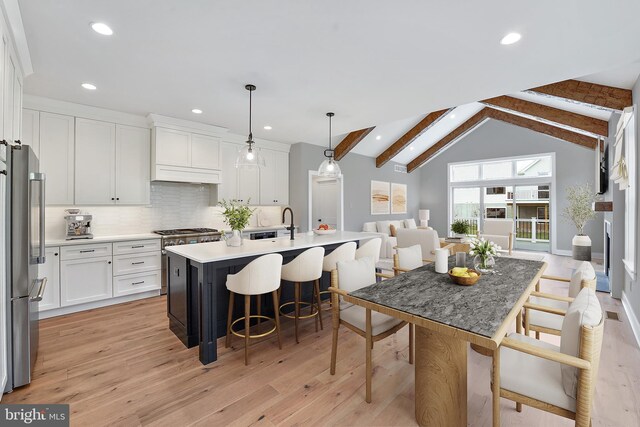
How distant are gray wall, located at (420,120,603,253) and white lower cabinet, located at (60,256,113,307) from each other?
30.5ft

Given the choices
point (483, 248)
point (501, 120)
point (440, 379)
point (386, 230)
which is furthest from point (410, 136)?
point (440, 379)

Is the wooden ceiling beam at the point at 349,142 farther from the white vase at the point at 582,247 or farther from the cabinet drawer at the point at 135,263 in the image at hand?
the white vase at the point at 582,247

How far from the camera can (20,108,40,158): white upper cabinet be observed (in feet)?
11.2

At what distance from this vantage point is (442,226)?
1007 cm

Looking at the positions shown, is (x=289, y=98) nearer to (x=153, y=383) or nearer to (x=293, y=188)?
(x=293, y=188)

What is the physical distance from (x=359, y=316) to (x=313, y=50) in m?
2.23

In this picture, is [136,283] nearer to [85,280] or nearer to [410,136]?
[85,280]

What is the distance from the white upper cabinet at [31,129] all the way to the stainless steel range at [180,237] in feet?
5.62

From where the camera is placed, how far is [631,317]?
10.4 ft

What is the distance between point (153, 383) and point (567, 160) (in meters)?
9.79

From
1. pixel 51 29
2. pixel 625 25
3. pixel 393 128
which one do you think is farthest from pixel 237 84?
pixel 393 128

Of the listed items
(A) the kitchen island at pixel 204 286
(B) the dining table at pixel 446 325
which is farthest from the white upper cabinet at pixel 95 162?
(B) the dining table at pixel 446 325

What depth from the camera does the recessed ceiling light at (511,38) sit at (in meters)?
2.29

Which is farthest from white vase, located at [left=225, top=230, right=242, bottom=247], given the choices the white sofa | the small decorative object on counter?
the white sofa
